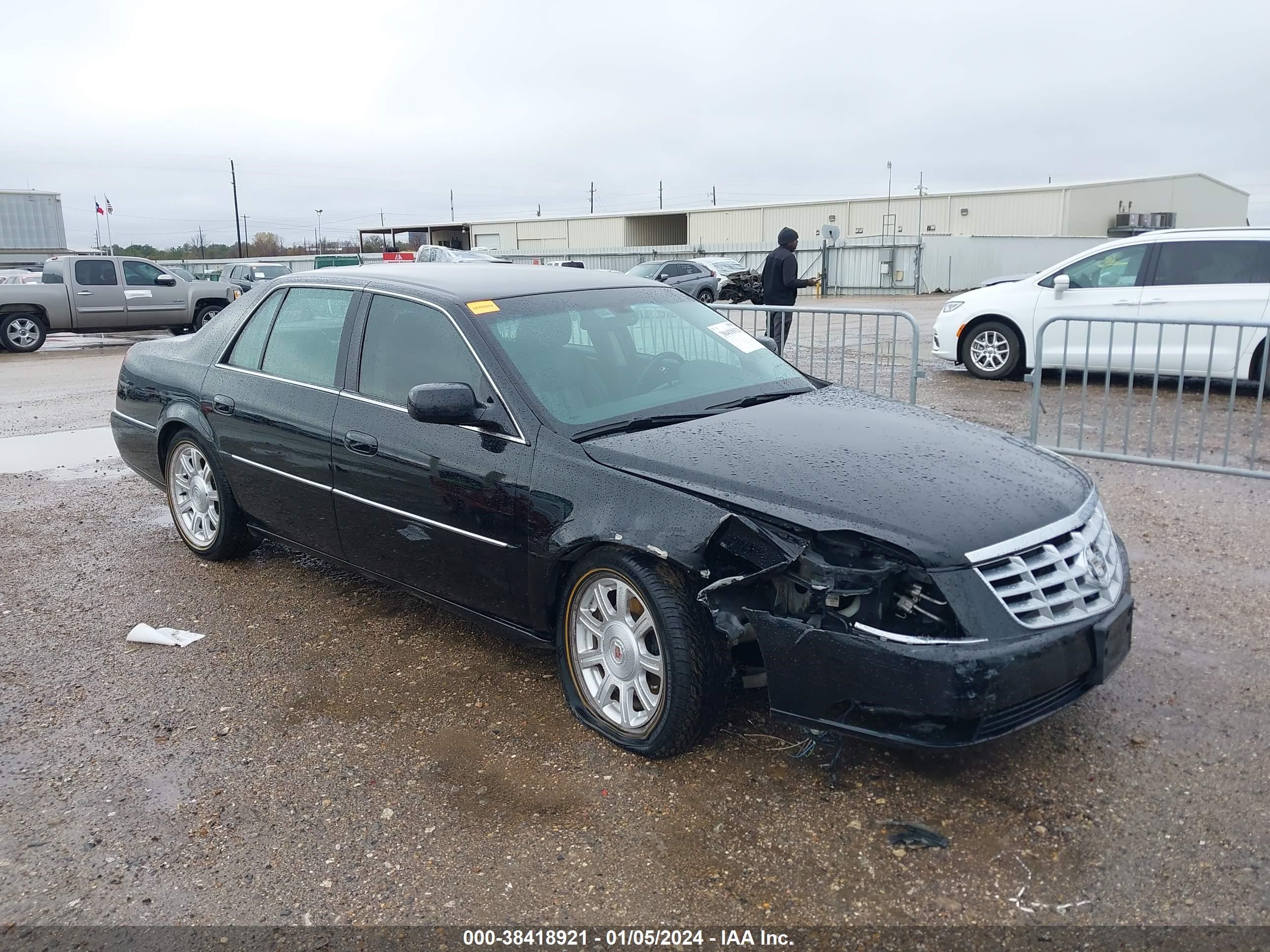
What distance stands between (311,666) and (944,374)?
10.4 metres

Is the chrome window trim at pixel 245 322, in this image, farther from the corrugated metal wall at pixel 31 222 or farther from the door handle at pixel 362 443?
the corrugated metal wall at pixel 31 222

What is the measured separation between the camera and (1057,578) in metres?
3.16

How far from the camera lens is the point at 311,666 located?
4367 millimetres

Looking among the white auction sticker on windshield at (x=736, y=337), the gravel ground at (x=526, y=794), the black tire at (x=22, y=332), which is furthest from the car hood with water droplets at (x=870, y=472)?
the black tire at (x=22, y=332)

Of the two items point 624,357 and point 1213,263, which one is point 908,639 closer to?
point 624,357

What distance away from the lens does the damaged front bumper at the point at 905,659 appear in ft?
9.55

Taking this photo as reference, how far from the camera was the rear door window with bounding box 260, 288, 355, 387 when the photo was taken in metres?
4.74

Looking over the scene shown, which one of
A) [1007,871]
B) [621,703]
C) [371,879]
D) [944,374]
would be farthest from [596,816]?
[944,374]

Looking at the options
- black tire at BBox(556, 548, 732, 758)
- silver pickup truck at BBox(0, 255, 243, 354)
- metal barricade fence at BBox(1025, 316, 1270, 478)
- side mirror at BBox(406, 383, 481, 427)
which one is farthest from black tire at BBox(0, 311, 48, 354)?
black tire at BBox(556, 548, 732, 758)

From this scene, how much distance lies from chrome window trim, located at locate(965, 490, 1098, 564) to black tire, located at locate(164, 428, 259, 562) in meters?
3.95

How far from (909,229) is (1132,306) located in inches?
1574

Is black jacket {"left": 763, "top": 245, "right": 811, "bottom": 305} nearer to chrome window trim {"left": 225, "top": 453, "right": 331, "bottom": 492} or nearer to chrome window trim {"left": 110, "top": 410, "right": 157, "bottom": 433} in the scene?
chrome window trim {"left": 110, "top": 410, "right": 157, "bottom": 433}

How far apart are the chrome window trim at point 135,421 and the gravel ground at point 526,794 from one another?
1.30 meters

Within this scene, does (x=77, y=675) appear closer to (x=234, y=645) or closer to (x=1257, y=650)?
(x=234, y=645)
